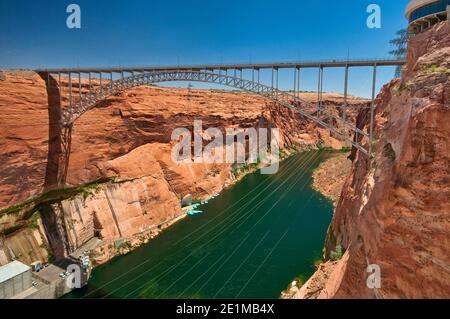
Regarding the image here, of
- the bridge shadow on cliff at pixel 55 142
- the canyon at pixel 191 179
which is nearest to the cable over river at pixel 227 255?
the canyon at pixel 191 179

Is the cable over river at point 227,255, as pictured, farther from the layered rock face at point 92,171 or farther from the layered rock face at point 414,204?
the layered rock face at point 414,204

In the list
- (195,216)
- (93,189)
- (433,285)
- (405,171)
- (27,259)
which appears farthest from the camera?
(195,216)

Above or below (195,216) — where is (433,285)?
above

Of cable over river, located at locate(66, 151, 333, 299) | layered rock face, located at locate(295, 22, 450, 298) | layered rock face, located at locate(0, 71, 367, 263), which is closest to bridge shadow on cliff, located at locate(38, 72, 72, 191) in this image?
layered rock face, located at locate(0, 71, 367, 263)

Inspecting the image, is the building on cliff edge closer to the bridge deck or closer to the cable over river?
the bridge deck

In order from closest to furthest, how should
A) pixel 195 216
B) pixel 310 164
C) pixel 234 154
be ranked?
pixel 195 216 → pixel 234 154 → pixel 310 164
